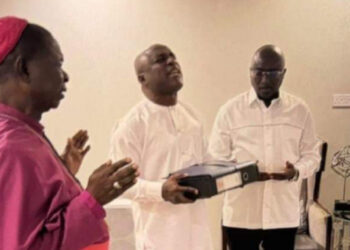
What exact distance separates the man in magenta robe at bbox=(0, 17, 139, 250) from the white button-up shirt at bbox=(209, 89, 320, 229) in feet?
3.69

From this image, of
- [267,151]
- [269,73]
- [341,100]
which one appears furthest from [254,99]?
[341,100]

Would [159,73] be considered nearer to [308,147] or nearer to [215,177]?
[215,177]

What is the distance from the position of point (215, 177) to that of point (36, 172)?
28.8 inches

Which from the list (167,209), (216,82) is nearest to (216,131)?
(167,209)

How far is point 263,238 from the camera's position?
200cm

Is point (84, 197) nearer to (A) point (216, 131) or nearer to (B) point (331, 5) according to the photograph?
(A) point (216, 131)

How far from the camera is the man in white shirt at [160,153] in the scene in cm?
159

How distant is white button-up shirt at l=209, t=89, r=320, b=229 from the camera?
198 cm

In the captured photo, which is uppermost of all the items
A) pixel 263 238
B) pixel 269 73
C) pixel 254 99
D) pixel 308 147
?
pixel 269 73

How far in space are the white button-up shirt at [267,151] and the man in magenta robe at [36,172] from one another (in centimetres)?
113

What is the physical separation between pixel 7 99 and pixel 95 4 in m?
2.37

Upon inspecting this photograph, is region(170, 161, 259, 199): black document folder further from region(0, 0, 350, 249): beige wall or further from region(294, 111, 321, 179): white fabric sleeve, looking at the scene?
region(0, 0, 350, 249): beige wall

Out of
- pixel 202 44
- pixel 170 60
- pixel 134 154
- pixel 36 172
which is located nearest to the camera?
pixel 36 172

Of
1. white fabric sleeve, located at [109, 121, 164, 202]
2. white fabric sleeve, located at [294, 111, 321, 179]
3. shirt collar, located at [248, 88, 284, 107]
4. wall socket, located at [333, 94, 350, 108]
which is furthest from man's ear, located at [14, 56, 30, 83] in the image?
wall socket, located at [333, 94, 350, 108]
